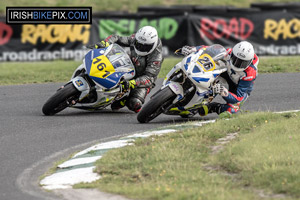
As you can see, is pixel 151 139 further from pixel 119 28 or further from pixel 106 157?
pixel 119 28

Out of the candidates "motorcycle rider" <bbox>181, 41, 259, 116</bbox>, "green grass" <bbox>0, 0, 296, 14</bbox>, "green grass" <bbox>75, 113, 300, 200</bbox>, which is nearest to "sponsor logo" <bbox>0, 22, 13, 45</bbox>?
"green grass" <bbox>0, 0, 296, 14</bbox>

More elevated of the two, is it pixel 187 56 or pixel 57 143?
pixel 187 56

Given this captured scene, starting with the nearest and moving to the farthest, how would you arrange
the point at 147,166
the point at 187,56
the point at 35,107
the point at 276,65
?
the point at 147,166 → the point at 187,56 → the point at 35,107 → the point at 276,65

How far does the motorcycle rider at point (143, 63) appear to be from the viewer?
10.8m

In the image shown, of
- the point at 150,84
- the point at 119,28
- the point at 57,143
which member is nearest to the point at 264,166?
the point at 57,143

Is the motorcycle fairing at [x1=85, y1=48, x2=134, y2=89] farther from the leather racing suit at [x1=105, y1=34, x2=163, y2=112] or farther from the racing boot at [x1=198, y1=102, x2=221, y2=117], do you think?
the racing boot at [x1=198, y1=102, x2=221, y2=117]

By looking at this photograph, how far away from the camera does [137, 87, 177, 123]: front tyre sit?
9.80 m

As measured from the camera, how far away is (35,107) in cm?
1195

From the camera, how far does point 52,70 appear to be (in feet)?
57.6

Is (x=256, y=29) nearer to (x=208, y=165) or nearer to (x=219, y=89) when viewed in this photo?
(x=219, y=89)

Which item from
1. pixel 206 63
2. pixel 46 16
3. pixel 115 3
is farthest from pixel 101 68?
pixel 115 3

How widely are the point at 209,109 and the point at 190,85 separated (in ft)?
1.66

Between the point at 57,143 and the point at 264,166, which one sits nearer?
the point at 264,166

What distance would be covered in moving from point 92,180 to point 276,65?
418 inches
